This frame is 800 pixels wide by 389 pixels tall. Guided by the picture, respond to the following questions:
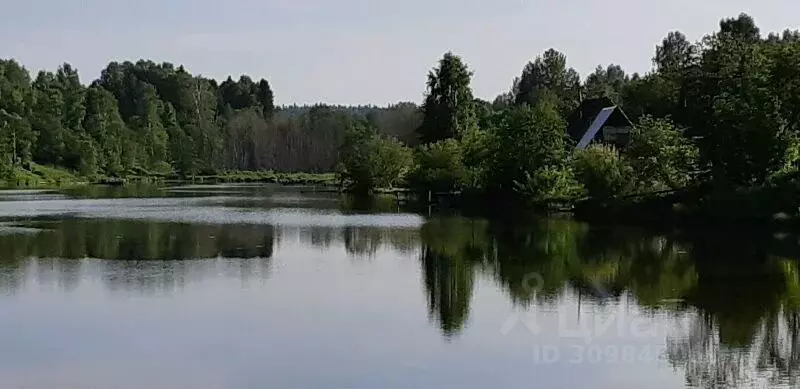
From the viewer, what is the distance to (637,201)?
118 ft

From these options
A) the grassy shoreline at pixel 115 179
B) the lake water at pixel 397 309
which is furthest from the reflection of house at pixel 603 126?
the grassy shoreline at pixel 115 179

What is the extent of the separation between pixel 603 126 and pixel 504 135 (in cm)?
1085

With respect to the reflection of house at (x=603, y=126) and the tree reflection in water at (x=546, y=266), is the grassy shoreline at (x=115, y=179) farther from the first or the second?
the tree reflection in water at (x=546, y=266)

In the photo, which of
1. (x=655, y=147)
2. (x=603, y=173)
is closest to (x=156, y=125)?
(x=603, y=173)

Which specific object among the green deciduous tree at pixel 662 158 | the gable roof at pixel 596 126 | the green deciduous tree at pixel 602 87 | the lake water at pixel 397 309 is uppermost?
the green deciduous tree at pixel 602 87

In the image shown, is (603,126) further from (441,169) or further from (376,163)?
(376,163)

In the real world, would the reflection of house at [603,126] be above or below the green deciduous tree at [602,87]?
below

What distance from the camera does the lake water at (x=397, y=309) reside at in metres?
12.4

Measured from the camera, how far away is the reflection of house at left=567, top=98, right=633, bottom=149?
52.4m

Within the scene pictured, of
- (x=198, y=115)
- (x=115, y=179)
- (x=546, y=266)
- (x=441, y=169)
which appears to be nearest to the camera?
(x=546, y=266)

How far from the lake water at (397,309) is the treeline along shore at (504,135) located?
390 centimetres

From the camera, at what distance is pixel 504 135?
4422cm

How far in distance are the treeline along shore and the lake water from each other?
12.8ft

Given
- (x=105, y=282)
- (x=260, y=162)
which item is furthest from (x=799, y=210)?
(x=260, y=162)
